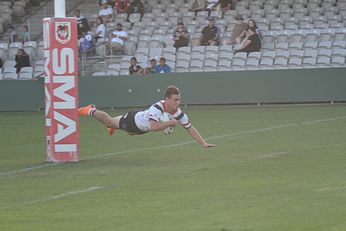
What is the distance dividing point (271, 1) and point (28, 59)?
8890 mm

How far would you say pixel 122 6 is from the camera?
37.6 metres

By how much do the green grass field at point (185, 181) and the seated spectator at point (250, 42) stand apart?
9.37 meters

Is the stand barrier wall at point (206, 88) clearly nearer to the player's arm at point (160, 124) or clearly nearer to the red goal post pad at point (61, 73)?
the red goal post pad at point (61, 73)

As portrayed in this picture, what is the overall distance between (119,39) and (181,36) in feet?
7.58

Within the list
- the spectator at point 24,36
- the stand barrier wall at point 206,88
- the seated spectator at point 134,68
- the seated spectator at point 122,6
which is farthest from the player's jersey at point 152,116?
the spectator at point 24,36

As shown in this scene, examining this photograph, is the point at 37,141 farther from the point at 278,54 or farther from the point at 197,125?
the point at 278,54

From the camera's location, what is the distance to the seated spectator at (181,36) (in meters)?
34.2

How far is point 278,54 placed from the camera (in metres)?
33.1

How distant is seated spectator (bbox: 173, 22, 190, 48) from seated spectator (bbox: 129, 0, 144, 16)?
3508mm

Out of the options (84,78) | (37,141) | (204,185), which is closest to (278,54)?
(84,78)

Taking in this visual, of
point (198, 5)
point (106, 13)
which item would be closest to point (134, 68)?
point (106, 13)

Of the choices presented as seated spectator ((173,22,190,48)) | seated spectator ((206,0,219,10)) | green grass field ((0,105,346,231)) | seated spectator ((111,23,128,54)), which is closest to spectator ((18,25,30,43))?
seated spectator ((111,23,128,54))

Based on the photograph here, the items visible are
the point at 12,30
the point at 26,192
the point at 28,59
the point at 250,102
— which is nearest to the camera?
the point at 26,192

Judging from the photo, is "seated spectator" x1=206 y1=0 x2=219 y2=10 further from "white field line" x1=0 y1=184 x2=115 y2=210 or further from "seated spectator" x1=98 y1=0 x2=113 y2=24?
"white field line" x1=0 y1=184 x2=115 y2=210
